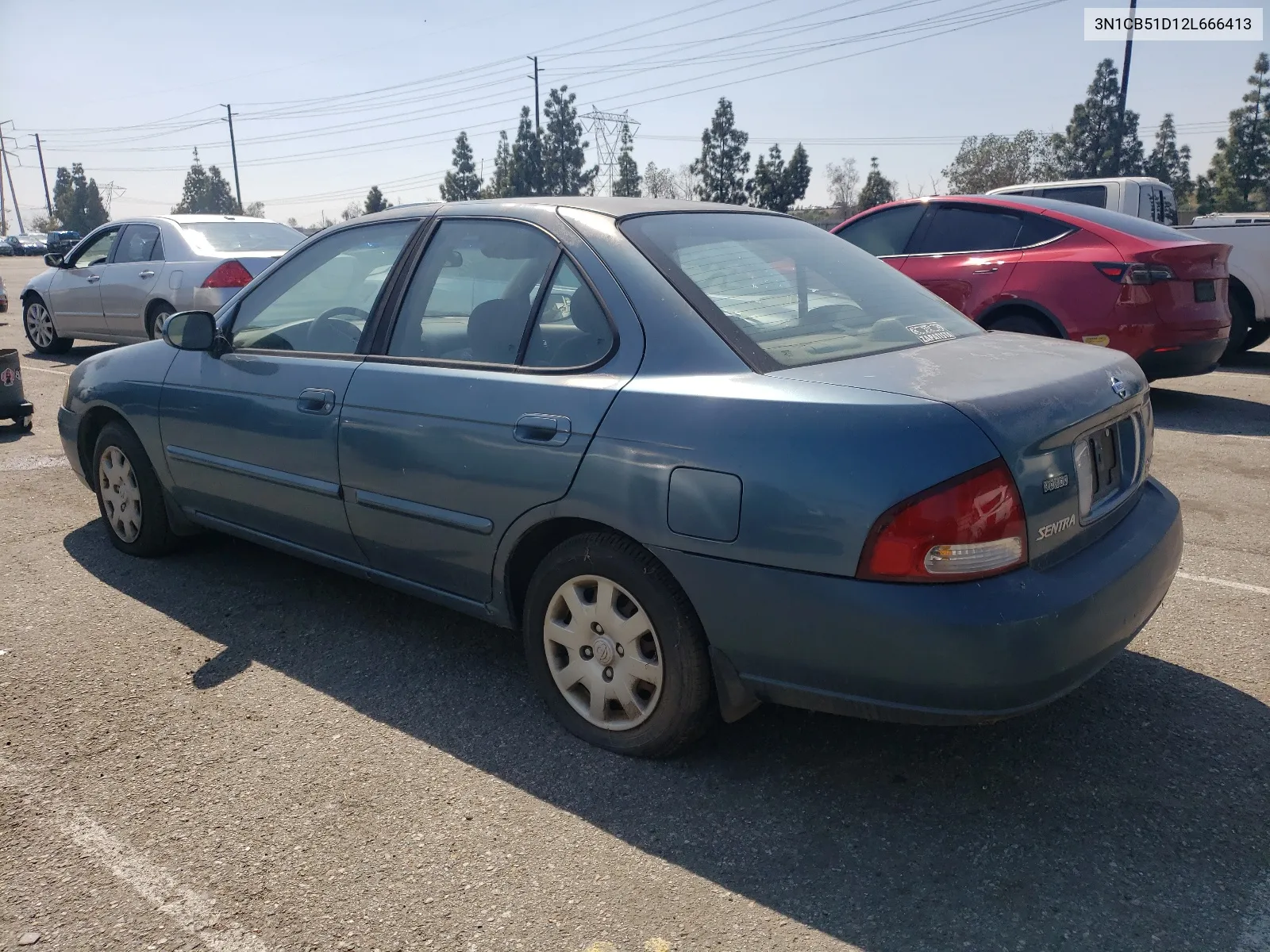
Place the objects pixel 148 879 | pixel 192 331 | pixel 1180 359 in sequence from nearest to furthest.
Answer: pixel 148 879
pixel 192 331
pixel 1180 359

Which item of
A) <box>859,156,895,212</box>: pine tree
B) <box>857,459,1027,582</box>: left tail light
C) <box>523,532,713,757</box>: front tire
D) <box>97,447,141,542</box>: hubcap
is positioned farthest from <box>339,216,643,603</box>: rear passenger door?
<box>859,156,895,212</box>: pine tree

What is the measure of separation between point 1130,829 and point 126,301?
35.4 feet

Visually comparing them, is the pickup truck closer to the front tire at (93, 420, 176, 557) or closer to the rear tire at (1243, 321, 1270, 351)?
the rear tire at (1243, 321, 1270, 351)

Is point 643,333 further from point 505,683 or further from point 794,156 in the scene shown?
point 794,156

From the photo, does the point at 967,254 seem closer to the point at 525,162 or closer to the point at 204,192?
the point at 525,162

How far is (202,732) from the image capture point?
125 inches

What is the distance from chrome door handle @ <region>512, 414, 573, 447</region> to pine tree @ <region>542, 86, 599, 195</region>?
7817cm

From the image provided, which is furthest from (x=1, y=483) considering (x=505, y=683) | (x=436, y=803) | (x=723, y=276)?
(x=723, y=276)

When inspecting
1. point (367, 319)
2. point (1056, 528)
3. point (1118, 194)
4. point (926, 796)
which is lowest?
point (926, 796)

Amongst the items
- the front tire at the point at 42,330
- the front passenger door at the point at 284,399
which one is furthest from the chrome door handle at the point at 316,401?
the front tire at the point at 42,330

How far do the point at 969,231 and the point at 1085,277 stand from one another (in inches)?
44.0

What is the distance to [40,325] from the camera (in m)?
12.3

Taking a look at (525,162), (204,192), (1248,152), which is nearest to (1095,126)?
(1248,152)

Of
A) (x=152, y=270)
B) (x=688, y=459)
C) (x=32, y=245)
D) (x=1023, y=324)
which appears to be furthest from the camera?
(x=32, y=245)
